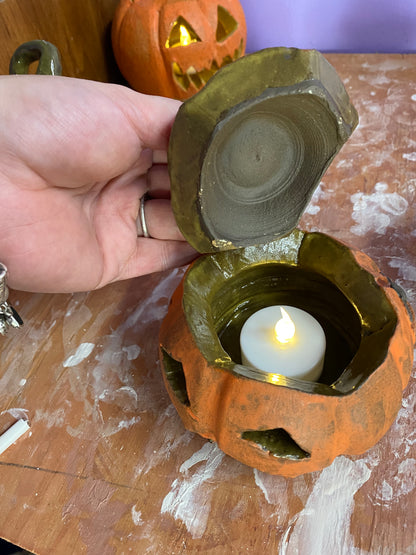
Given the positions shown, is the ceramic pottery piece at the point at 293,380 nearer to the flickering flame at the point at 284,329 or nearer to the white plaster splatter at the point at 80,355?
the flickering flame at the point at 284,329

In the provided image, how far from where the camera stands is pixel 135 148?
0.69 m

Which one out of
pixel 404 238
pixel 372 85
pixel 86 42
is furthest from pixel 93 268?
pixel 372 85

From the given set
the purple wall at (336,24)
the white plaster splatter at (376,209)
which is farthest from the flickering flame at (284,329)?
the purple wall at (336,24)

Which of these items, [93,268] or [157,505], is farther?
[93,268]

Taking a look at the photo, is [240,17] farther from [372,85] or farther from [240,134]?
[240,134]

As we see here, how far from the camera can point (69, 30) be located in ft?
3.47

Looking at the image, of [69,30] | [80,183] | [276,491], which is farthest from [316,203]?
[69,30]

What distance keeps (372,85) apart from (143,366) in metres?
0.86

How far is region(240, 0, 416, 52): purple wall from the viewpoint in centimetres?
125

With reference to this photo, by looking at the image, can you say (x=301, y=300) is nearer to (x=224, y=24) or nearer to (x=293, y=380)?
(x=293, y=380)

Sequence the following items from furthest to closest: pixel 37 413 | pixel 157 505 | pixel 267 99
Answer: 1. pixel 37 413
2. pixel 157 505
3. pixel 267 99

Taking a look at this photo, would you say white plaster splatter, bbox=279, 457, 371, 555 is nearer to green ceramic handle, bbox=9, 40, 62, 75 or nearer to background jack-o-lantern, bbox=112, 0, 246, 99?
green ceramic handle, bbox=9, 40, 62, 75

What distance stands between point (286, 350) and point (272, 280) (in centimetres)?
12

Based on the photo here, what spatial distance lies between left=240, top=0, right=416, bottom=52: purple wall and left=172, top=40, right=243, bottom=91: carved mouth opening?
0.26m
